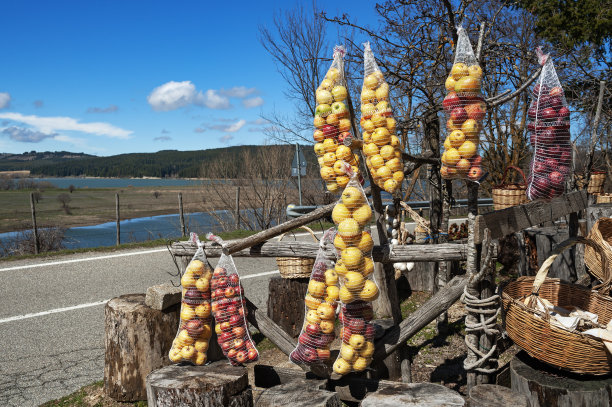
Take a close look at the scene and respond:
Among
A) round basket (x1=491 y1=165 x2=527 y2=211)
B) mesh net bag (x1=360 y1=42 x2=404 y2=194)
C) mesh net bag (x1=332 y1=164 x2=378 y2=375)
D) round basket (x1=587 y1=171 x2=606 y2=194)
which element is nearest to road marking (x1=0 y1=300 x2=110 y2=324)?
mesh net bag (x1=332 y1=164 x2=378 y2=375)

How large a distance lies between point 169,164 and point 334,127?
108717mm

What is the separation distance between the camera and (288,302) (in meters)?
5.84

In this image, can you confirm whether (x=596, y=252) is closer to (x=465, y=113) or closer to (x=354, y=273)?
(x=465, y=113)

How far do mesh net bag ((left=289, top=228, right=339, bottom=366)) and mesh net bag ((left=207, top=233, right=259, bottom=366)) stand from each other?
61 cm

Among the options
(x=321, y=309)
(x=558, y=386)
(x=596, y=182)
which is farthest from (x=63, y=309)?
(x=596, y=182)

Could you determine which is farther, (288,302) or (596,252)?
(288,302)

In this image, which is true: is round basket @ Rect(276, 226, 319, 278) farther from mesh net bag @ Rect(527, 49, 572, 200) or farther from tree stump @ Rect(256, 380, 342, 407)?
mesh net bag @ Rect(527, 49, 572, 200)

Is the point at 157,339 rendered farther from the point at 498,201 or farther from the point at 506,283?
the point at 498,201

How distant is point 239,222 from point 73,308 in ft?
34.5

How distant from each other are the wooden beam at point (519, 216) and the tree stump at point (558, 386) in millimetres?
897

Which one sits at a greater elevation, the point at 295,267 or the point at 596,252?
the point at 596,252

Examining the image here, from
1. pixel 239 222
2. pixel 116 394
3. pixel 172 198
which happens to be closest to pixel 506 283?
pixel 116 394

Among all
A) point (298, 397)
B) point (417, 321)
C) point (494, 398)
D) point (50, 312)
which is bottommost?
point (50, 312)

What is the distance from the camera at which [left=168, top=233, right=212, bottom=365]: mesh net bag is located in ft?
12.2
